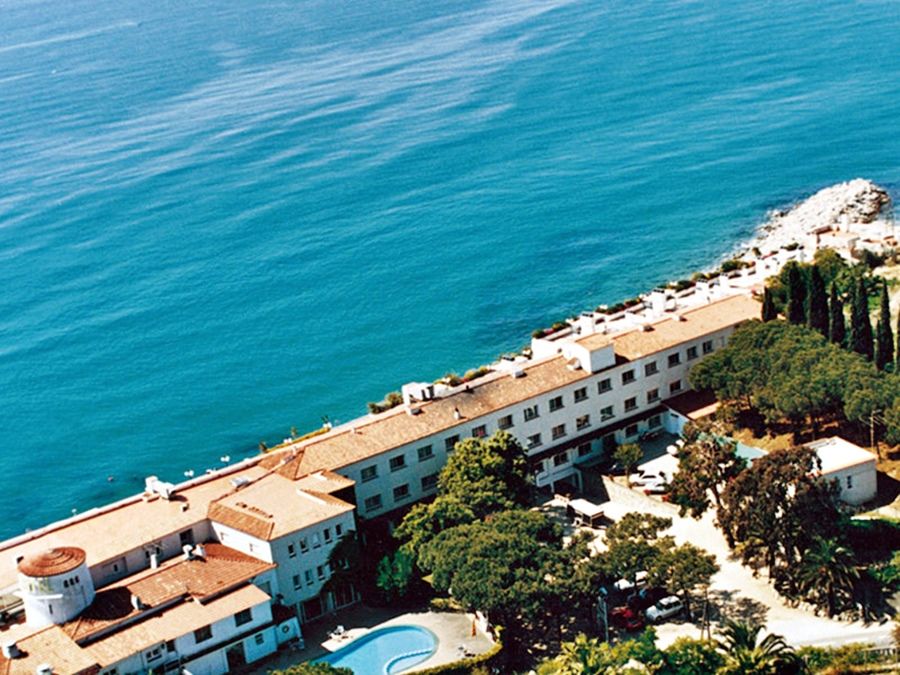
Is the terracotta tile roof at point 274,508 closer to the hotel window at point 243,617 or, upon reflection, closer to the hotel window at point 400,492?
the hotel window at point 243,617

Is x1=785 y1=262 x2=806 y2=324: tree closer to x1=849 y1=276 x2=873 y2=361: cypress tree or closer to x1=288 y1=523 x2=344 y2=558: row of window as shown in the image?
x1=849 y1=276 x2=873 y2=361: cypress tree

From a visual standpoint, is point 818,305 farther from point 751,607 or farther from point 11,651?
point 11,651

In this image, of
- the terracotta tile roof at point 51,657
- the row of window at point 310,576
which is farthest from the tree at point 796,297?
the terracotta tile roof at point 51,657

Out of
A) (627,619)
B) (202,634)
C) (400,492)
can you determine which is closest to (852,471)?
(627,619)

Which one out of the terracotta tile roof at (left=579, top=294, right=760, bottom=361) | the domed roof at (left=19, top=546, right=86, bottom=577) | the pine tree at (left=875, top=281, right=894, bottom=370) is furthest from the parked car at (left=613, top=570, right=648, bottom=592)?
the domed roof at (left=19, top=546, right=86, bottom=577)

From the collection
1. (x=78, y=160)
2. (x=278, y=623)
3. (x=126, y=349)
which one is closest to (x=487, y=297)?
(x=126, y=349)

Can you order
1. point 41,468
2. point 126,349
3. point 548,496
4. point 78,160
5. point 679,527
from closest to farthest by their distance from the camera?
point 679,527
point 548,496
point 41,468
point 126,349
point 78,160

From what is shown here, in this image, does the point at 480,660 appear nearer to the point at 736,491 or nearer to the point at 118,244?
the point at 736,491
